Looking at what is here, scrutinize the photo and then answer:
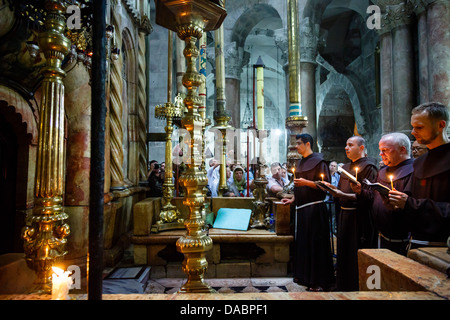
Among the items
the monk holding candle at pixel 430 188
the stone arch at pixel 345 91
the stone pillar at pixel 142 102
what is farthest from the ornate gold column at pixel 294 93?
the stone arch at pixel 345 91

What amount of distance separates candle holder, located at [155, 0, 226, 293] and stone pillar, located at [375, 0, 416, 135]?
5475 mm

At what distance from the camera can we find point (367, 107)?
1178 cm

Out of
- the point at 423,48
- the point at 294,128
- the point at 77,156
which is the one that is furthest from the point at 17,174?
the point at 423,48

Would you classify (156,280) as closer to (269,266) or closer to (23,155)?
(269,266)

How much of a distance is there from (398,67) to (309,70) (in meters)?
2.69

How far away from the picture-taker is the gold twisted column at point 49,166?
5.45ft

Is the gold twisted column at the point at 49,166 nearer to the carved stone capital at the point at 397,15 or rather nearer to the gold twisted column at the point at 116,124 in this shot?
the gold twisted column at the point at 116,124

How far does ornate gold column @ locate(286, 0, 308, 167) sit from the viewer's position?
3957 mm

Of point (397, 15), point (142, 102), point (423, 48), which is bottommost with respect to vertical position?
point (142, 102)

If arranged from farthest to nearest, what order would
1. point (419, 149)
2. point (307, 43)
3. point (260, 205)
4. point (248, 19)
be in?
point (248, 19) < point (307, 43) < point (260, 205) < point (419, 149)

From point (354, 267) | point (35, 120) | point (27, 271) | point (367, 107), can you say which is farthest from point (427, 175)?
point (367, 107)

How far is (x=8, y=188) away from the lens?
3078mm

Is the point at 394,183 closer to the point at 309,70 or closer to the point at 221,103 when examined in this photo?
the point at 221,103
